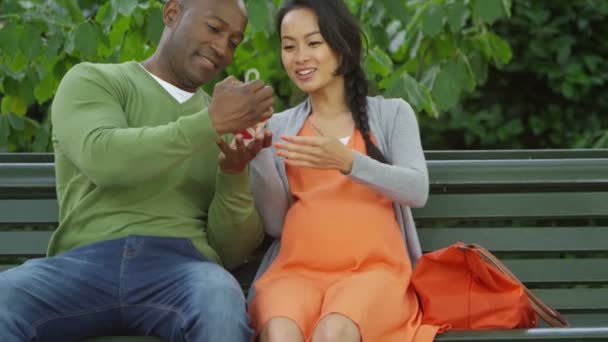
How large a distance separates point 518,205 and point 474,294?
1.85 feet

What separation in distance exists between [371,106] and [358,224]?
1.29 ft

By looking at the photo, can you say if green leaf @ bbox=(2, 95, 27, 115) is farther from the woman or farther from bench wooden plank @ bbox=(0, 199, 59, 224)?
the woman

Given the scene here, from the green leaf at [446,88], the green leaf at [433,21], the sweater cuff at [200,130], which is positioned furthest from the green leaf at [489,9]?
the sweater cuff at [200,130]

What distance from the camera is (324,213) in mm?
3074

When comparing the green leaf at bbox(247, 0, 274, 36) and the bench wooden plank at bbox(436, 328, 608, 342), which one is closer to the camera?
the bench wooden plank at bbox(436, 328, 608, 342)

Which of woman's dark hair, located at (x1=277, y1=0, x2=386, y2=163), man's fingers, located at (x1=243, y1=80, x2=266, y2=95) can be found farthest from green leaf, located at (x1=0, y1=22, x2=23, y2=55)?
man's fingers, located at (x1=243, y1=80, x2=266, y2=95)

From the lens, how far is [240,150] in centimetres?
293

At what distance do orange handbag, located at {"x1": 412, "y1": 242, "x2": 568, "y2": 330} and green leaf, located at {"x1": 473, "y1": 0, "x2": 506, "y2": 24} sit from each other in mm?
1175

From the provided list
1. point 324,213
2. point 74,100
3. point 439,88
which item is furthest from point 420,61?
point 74,100

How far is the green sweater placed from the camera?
Result: 2.83m

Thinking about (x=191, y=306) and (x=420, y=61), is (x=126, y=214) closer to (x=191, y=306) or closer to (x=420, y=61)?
(x=191, y=306)

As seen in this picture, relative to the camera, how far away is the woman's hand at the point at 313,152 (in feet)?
9.48

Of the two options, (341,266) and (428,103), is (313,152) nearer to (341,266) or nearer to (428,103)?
(341,266)

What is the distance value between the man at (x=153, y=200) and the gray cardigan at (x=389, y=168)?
6 cm
